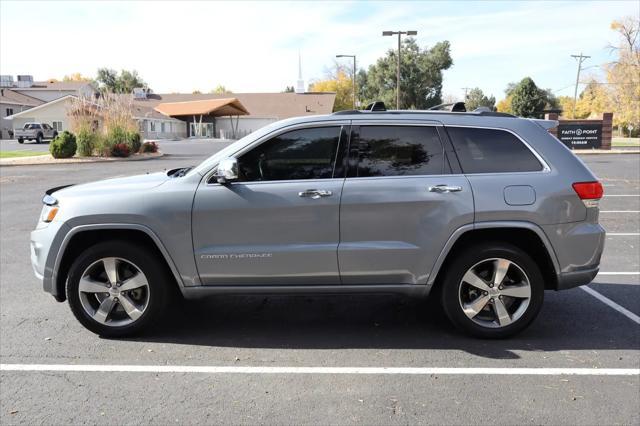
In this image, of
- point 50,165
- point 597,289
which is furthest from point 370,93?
point 597,289

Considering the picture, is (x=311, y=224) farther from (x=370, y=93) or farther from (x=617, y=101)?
(x=370, y=93)

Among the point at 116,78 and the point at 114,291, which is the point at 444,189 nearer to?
the point at 114,291

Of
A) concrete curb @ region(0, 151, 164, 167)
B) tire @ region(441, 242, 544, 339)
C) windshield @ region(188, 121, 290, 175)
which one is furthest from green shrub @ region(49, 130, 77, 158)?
tire @ region(441, 242, 544, 339)

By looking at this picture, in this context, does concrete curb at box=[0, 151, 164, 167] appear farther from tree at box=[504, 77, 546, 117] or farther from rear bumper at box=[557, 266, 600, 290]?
tree at box=[504, 77, 546, 117]

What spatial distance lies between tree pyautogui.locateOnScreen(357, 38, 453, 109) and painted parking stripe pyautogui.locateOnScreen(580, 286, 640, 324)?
2264 inches

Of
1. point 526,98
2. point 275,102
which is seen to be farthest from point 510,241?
→ point 275,102

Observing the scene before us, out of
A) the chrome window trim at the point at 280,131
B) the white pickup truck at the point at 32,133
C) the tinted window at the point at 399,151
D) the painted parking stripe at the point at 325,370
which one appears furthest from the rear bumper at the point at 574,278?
the white pickup truck at the point at 32,133

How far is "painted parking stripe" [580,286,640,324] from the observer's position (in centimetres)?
492

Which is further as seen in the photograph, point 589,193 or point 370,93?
point 370,93

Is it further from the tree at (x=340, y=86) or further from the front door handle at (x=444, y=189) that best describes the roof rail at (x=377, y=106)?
the tree at (x=340, y=86)

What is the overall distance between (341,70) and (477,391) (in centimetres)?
9882

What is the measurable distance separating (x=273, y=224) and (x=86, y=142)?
2972cm

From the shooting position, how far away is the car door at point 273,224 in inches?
165

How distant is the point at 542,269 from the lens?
14.8ft
